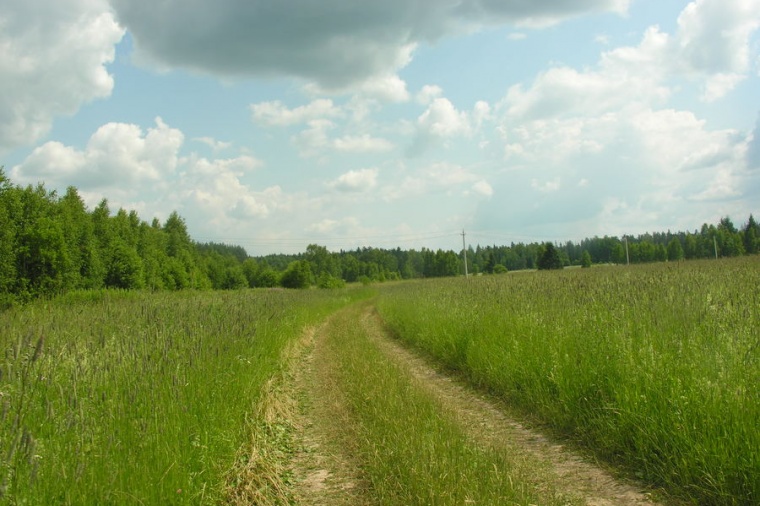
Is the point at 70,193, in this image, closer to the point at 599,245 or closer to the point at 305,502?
the point at 305,502

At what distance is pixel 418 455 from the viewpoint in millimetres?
4668

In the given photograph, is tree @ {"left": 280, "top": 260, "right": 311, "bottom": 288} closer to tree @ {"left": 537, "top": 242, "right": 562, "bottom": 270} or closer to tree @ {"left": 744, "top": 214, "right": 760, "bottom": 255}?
tree @ {"left": 537, "top": 242, "right": 562, "bottom": 270}

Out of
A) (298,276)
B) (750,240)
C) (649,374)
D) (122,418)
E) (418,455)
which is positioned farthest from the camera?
(750,240)

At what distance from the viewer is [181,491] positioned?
3.67 m

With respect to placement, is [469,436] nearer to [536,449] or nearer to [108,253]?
[536,449]

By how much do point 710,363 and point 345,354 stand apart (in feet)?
26.9

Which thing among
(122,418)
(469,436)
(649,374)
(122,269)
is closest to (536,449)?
(469,436)

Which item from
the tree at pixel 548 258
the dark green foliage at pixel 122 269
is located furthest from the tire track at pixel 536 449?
the tree at pixel 548 258

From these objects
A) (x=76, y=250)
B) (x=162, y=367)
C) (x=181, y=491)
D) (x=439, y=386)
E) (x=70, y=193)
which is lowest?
(x=439, y=386)

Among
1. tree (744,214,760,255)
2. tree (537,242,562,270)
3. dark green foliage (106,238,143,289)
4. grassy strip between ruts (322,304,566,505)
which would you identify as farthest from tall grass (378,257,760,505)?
tree (744,214,760,255)

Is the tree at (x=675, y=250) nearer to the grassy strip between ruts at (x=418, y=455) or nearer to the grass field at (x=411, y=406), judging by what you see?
the grass field at (x=411, y=406)

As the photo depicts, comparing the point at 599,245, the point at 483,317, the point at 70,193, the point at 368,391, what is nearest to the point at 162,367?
the point at 368,391

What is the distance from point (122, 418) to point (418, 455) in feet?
9.27

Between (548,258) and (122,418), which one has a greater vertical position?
(548,258)
